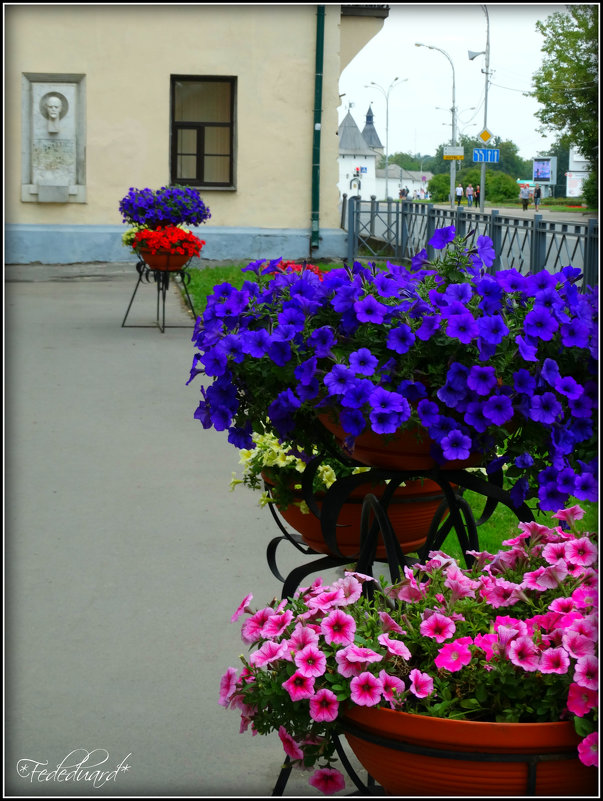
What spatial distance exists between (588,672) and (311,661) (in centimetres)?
47

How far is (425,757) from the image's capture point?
5.76 feet

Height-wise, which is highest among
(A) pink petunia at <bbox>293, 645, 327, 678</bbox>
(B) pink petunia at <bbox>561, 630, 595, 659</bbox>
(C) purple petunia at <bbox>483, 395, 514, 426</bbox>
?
(C) purple petunia at <bbox>483, 395, 514, 426</bbox>

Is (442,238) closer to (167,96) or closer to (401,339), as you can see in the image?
(401,339)

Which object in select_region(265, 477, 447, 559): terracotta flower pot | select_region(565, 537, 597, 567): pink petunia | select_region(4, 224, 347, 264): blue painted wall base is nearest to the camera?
select_region(565, 537, 597, 567): pink petunia

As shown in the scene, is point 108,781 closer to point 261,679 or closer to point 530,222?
point 261,679

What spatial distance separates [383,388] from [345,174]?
109m

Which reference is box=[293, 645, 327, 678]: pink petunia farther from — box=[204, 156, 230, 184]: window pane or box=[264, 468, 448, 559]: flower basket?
box=[204, 156, 230, 184]: window pane

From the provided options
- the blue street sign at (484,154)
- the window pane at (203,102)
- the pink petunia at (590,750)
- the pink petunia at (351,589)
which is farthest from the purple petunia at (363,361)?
the blue street sign at (484,154)

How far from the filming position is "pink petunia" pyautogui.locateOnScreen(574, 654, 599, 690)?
1.65 m

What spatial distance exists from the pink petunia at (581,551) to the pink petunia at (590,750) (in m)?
0.38

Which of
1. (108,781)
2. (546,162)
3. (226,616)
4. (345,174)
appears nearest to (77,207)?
(226,616)

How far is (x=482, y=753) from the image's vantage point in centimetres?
172

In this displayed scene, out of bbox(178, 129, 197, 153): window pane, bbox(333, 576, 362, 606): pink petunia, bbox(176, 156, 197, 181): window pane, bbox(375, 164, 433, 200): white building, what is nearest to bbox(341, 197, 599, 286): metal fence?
bbox(176, 156, 197, 181): window pane

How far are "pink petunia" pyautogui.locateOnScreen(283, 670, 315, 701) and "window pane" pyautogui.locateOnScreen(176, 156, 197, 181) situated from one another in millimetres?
16815
